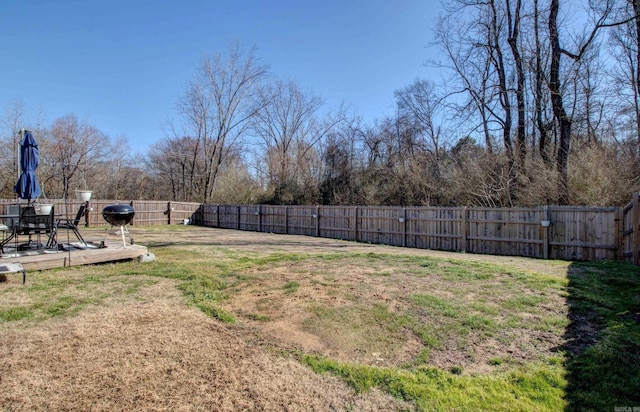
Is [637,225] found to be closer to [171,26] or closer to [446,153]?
[446,153]

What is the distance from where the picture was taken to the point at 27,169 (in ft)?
21.1

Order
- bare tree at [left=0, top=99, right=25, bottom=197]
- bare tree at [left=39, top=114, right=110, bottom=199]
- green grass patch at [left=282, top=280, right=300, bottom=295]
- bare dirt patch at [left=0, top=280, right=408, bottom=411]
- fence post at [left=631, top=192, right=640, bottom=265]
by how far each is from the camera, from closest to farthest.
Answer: bare dirt patch at [left=0, top=280, right=408, bottom=411]
green grass patch at [left=282, top=280, right=300, bottom=295]
fence post at [left=631, top=192, right=640, bottom=265]
bare tree at [left=0, top=99, right=25, bottom=197]
bare tree at [left=39, top=114, right=110, bottom=199]

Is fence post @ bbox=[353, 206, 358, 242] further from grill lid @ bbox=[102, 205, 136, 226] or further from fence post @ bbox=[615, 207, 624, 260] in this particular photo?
grill lid @ bbox=[102, 205, 136, 226]

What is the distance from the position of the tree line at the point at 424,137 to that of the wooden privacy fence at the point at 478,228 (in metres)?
1.24

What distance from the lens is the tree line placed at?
445 inches

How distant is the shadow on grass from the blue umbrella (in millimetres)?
8448

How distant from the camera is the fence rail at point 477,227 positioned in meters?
7.84

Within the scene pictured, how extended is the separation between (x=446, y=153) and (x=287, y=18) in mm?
9207

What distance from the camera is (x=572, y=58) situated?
12.2m

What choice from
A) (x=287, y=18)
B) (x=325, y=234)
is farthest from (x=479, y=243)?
(x=287, y=18)

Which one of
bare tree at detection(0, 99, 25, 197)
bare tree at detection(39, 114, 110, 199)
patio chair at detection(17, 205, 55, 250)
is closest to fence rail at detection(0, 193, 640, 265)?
patio chair at detection(17, 205, 55, 250)

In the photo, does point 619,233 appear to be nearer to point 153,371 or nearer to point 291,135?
point 153,371

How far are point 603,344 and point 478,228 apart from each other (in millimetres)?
7636

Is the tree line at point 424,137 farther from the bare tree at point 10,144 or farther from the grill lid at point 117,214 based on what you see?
the grill lid at point 117,214
